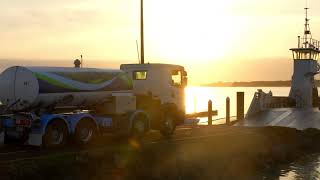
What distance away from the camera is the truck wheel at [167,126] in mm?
24266

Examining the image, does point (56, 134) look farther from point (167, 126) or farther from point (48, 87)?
point (167, 126)

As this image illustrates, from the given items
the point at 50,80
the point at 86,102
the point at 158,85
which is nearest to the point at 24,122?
the point at 50,80

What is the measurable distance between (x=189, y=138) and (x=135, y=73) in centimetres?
430

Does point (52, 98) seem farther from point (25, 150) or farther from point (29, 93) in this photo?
point (25, 150)

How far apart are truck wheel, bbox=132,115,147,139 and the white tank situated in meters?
2.20

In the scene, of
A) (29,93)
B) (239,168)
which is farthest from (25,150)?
(239,168)

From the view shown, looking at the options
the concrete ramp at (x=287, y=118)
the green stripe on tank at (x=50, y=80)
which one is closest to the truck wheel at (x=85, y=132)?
the green stripe on tank at (x=50, y=80)

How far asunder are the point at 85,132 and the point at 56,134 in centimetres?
147

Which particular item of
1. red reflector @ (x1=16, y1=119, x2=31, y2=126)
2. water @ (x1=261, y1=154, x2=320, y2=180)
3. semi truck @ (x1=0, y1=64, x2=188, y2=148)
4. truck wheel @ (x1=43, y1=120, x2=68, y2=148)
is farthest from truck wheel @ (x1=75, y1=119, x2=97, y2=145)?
water @ (x1=261, y1=154, x2=320, y2=180)

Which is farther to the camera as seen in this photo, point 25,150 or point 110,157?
point 25,150

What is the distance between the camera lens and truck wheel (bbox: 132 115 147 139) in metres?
22.4

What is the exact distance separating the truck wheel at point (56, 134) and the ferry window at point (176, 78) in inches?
281

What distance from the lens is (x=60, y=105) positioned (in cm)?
2003

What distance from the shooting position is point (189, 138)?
2430 cm
